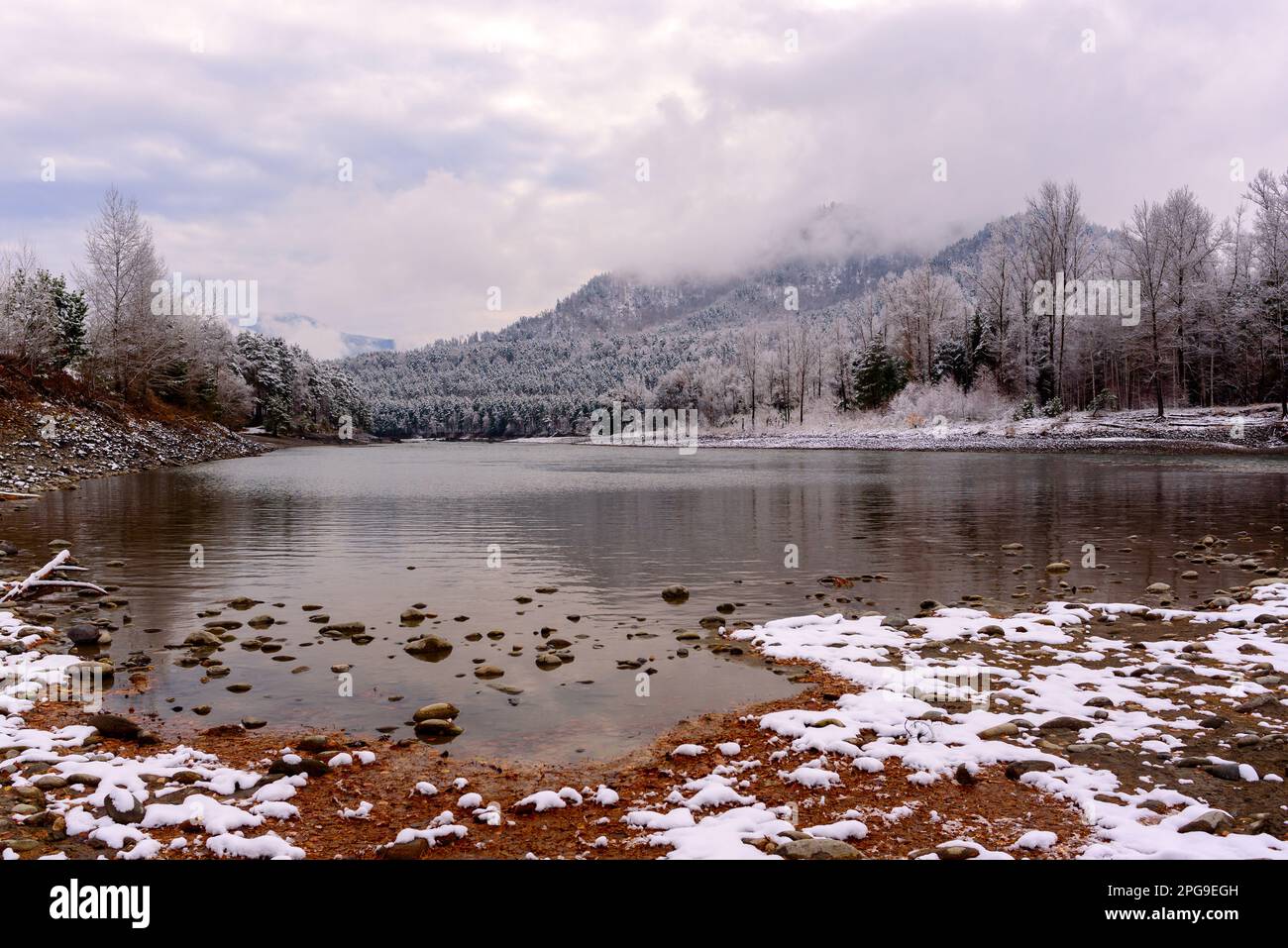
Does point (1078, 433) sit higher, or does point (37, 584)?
point (1078, 433)

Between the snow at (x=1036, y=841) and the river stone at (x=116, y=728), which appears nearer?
the snow at (x=1036, y=841)

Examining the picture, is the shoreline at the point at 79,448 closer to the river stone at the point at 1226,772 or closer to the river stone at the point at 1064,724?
the river stone at the point at 1064,724

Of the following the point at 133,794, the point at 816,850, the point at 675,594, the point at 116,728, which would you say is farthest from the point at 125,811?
the point at 675,594

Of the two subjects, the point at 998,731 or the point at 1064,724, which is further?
the point at 1064,724

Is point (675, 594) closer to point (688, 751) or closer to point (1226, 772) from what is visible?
point (688, 751)

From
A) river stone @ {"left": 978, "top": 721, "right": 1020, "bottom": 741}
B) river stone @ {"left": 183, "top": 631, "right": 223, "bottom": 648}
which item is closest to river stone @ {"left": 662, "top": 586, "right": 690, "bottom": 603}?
river stone @ {"left": 183, "top": 631, "right": 223, "bottom": 648}

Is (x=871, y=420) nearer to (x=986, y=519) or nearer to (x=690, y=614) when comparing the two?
(x=986, y=519)

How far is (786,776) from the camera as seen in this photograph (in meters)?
8.20

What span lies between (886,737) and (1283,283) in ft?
262

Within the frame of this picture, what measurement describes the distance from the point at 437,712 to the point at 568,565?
38.0 ft

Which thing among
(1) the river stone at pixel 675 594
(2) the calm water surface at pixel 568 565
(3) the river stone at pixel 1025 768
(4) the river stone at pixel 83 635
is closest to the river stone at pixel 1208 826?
(3) the river stone at pixel 1025 768

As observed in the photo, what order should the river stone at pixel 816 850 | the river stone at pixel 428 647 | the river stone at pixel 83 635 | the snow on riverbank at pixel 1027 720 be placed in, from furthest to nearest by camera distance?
1. the river stone at pixel 83 635
2. the river stone at pixel 428 647
3. the snow on riverbank at pixel 1027 720
4. the river stone at pixel 816 850

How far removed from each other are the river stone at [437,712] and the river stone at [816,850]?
533 centimetres

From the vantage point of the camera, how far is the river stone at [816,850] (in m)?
6.27
